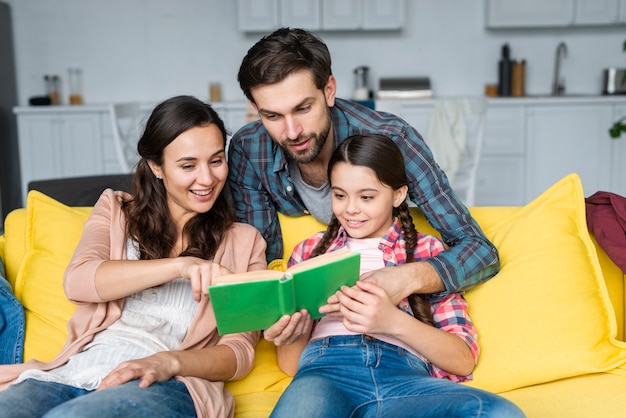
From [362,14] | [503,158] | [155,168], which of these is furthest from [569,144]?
[155,168]

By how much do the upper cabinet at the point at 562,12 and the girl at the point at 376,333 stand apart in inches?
149

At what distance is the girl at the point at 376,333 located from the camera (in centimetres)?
132

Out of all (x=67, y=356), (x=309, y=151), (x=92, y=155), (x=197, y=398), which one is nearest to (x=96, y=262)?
(x=67, y=356)

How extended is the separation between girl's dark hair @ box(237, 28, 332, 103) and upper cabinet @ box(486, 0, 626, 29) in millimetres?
3663

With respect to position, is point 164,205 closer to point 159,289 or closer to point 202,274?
point 159,289

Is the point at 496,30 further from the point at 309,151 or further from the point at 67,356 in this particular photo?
the point at 67,356

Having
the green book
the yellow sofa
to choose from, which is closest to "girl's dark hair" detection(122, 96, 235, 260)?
the yellow sofa

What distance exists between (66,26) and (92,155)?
1.16 metres

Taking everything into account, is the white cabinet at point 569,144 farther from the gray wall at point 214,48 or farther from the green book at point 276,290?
the green book at point 276,290

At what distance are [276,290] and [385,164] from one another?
0.49m

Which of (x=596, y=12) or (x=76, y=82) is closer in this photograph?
(x=596, y=12)

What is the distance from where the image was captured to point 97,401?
1.22 m

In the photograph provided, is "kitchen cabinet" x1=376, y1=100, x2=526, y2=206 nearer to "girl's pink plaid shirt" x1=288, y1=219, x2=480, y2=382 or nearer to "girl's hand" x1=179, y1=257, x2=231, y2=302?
"girl's pink plaid shirt" x1=288, y1=219, x2=480, y2=382

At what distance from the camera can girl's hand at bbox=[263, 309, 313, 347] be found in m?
1.39
